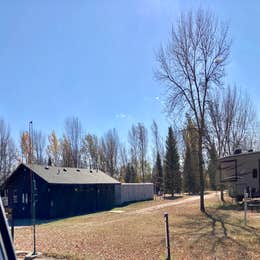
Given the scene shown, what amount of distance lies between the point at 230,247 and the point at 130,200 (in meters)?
28.7

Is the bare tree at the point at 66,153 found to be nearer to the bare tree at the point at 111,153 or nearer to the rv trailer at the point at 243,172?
the bare tree at the point at 111,153

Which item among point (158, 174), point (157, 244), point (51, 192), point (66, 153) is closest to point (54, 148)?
point (66, 153)

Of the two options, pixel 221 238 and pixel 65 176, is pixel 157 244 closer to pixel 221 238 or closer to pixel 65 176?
pixel 221 238

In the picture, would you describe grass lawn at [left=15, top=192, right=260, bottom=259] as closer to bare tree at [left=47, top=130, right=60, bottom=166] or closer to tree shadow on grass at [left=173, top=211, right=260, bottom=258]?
tree shadow on grass at [left=173, top=211, right=260, bottom=258]

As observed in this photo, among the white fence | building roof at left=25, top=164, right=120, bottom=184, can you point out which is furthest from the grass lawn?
the white fence

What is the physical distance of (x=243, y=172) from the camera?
17250 millimetres

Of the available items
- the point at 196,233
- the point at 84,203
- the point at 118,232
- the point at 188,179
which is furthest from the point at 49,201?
the point at 188,179

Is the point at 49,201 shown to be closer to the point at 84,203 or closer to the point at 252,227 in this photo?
the point at 84,203

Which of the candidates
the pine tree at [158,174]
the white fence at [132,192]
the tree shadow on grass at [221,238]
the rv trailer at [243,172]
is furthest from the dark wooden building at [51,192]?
the pine tree at [158,174]

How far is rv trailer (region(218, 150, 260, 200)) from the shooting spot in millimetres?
16766

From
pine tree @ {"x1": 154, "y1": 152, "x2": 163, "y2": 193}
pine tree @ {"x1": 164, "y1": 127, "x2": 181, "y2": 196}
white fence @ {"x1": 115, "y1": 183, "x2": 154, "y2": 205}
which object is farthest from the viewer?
pine tree @ {"x1": 154, "y1": 152, "x2": 163, "y2": 193}

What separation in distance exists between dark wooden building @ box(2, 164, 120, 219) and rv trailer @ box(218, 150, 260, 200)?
1210 cm

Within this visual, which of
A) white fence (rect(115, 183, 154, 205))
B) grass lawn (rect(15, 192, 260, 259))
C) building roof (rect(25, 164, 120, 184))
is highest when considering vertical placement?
building roof (rect(25, 164, 120, 184))

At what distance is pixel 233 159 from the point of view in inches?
714
